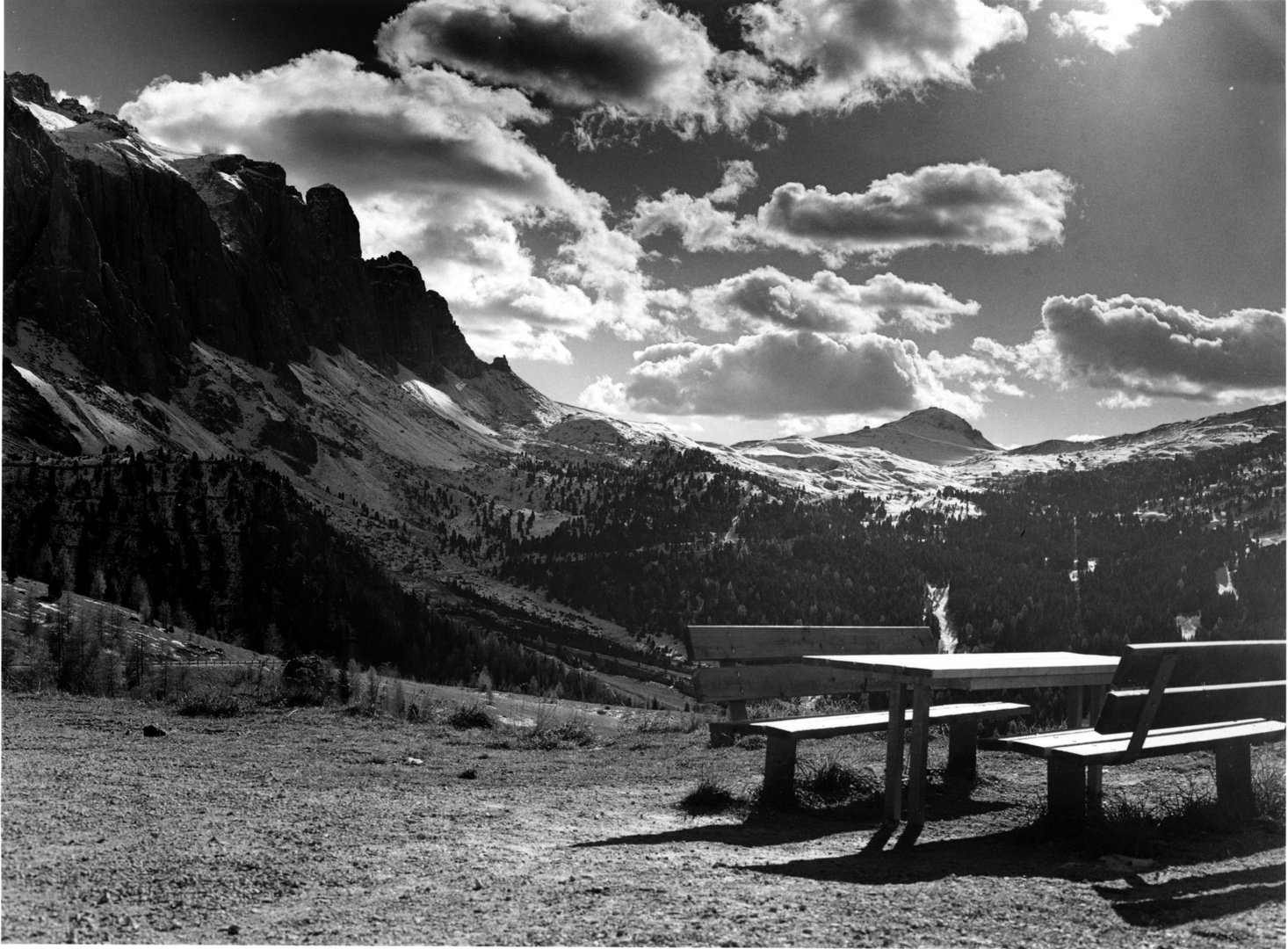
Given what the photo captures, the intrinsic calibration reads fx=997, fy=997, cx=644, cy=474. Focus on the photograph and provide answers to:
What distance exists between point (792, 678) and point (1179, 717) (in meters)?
4.53

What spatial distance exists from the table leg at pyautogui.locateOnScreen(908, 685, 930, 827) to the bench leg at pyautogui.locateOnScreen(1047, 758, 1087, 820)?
1.06 metres

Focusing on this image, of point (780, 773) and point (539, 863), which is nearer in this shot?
point (539, 863)

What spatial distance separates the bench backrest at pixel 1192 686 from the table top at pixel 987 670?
1.12 m

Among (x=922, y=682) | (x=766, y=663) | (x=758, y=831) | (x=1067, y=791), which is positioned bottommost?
(x=758, y=831)

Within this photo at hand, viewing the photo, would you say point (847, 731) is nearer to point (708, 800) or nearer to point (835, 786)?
point (835, 786)

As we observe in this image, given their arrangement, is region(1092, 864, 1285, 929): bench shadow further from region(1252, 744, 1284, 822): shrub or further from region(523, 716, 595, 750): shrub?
region(523, 716, 595, 750): shrub

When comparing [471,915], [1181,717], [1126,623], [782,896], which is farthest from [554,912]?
[1126,623]

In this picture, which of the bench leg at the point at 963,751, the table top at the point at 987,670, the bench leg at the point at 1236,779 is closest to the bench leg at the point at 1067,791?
Answer: the table top at the point at 987,670

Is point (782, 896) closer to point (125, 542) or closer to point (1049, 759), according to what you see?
point (1049, 759)

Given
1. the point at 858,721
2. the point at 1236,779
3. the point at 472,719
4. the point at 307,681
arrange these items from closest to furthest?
the point at 1236,779
the point at 858,721
the point at 472,719
the point at 307,681

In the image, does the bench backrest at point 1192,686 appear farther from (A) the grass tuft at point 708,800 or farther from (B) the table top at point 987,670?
(A) the grass tuft at point 708,800

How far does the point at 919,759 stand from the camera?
8977 millimetres

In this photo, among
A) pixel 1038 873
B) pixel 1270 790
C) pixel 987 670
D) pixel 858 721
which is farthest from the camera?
pixel 858 721

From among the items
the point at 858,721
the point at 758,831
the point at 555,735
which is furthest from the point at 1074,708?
the point at 555,735
